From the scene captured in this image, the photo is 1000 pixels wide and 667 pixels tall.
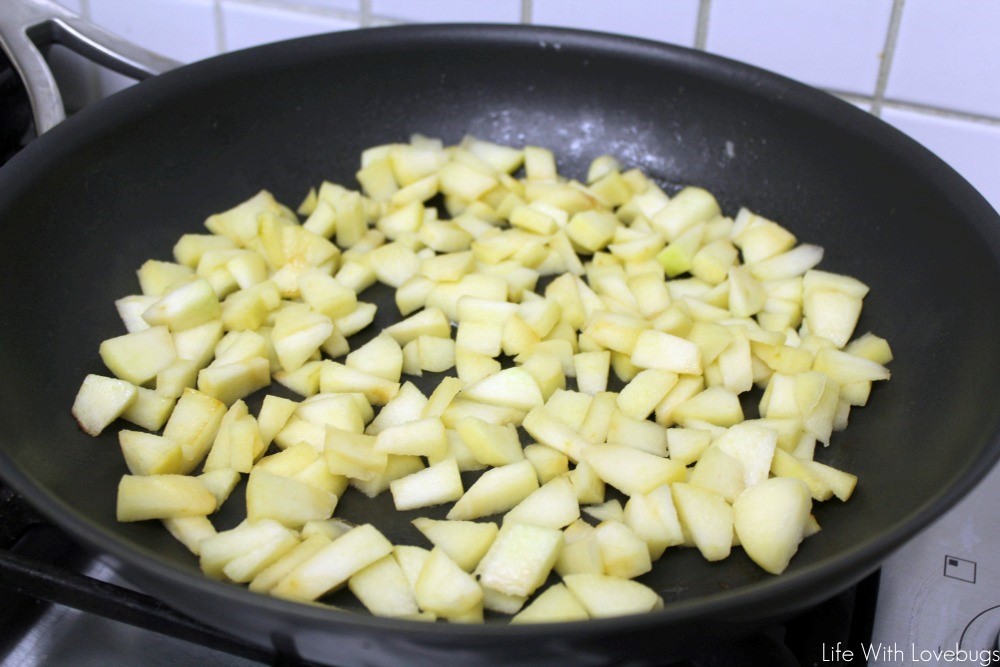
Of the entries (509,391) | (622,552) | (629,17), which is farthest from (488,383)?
(629,17)

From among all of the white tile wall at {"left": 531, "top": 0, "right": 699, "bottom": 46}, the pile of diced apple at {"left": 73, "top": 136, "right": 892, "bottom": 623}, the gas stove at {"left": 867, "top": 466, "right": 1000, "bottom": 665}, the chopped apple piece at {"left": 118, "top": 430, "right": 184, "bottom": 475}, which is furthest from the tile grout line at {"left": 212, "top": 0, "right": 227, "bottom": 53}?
the gas stove at {"left": 867, "top": 466, "right": 1000, "bottom": 665}

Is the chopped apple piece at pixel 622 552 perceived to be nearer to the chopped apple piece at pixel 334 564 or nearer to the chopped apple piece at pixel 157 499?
the chopped apple piece at pixel 334 564

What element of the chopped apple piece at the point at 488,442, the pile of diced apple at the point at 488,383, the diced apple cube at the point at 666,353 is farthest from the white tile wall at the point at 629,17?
the chopped apple piece at the point at 488,442

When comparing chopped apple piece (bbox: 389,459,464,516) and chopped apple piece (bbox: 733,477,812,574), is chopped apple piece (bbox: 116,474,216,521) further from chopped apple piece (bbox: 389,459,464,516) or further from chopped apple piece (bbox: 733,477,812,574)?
chopped apple piece (bbox: 733,477,812,574)

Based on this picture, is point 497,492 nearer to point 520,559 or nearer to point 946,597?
point 520,559

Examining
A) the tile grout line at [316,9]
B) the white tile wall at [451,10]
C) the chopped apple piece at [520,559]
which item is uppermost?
the white tile wall at [451,10]
